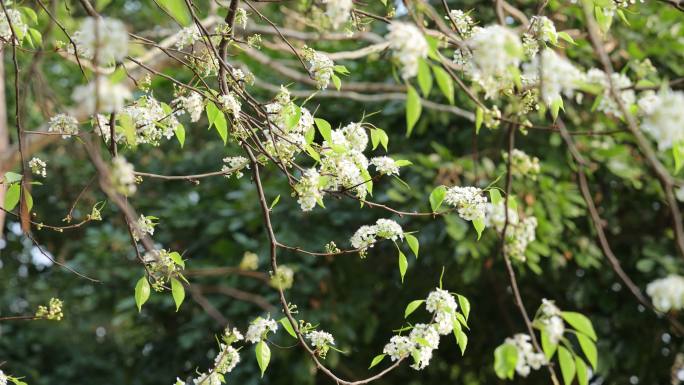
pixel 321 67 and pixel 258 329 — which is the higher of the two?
pixel 321 67

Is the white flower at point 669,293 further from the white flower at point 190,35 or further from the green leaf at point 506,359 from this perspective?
the white flower at point 190,35

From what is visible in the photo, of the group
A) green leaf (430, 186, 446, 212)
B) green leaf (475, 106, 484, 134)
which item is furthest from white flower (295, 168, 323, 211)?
green leaf (475, 106, 484, 134)

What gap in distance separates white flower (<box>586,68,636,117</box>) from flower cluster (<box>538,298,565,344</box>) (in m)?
0.32

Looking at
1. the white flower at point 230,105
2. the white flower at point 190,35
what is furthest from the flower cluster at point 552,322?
the white flower at point 190,35

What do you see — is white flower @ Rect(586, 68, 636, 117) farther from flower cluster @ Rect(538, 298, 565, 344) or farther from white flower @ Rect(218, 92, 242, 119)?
white flower @ Rect(218, 92, 242, 119)

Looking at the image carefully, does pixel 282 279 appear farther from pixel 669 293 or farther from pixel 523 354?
pixel 669 293

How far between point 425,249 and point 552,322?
8.61ft

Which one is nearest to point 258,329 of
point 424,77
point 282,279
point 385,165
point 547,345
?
point 282,279

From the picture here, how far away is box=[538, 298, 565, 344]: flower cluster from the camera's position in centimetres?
109

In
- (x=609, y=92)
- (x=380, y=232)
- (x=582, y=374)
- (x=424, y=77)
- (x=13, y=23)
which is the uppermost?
(x=424, y=77)

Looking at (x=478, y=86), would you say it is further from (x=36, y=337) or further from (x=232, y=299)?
(x=36, y=337)

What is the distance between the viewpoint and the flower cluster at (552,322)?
109 centimetres

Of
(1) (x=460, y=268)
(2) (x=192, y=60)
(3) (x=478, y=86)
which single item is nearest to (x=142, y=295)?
(2) (x=192, y=60)

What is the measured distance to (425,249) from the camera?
12.2ft
